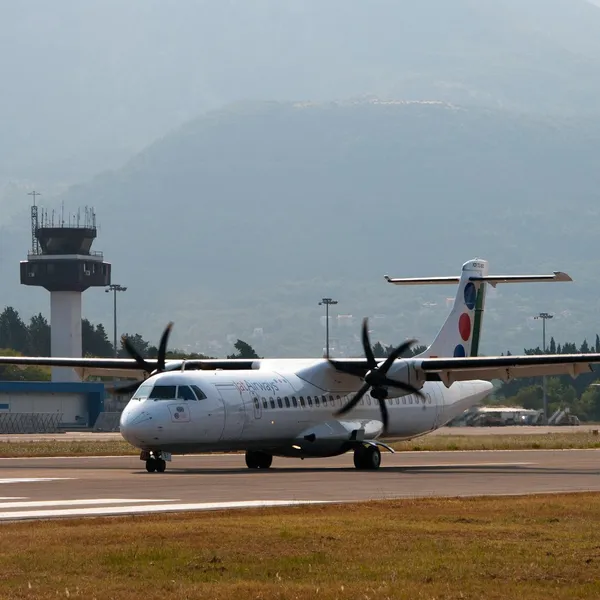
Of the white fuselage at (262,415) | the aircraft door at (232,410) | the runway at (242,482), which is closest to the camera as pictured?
the runway at (242,482)

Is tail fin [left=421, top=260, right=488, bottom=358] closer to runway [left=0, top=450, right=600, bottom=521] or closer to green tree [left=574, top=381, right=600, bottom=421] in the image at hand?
runway [left=0, top=450, right=600, bottom=521]

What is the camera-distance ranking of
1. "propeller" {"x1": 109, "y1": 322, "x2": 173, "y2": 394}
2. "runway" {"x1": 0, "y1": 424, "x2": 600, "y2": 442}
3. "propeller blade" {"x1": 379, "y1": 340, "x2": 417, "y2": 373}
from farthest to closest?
"runway" {"x1": 0, "y1": 424, "x2": 600, "y2": 442} → "propeller" {"x1": 109, "y1": 322, "x2": 173, "y2": 394} → "propeller blade" {"x1": 379, "y1": 340, "x2": 417, "y2": 373}

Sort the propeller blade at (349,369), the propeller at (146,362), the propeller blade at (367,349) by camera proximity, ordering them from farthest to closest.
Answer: the propeller at (146,362) < the propeller blade at (349,369) < the propeller blade at (367,349)

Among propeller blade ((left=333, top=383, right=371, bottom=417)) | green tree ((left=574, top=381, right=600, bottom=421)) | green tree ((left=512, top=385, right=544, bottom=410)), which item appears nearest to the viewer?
propeller blade ((left=333, top=383, right=371, bottom=417))

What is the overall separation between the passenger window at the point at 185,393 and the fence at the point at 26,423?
203ft

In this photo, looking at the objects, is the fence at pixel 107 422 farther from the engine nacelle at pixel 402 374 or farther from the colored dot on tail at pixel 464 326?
the engine nacelle at pixel 402 374

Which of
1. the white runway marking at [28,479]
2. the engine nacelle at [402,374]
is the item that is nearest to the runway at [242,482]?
the white runway marking at [28,479]

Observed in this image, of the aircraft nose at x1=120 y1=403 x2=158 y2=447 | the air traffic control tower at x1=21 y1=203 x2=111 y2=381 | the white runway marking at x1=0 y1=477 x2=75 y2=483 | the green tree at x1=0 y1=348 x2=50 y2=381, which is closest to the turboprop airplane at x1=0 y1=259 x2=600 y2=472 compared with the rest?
the aircraft nose at x1=120 y1=403 x2=158 y2=447

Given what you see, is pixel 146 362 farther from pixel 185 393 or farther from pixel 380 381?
pixel 380 381

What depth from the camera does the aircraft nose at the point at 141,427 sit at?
34719 millimetres

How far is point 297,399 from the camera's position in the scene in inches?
1556

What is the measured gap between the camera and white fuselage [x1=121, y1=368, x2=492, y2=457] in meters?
35.3

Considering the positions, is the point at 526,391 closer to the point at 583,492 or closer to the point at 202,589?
the point at 583,492

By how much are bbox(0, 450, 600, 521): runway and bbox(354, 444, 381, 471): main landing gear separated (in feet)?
1.98
